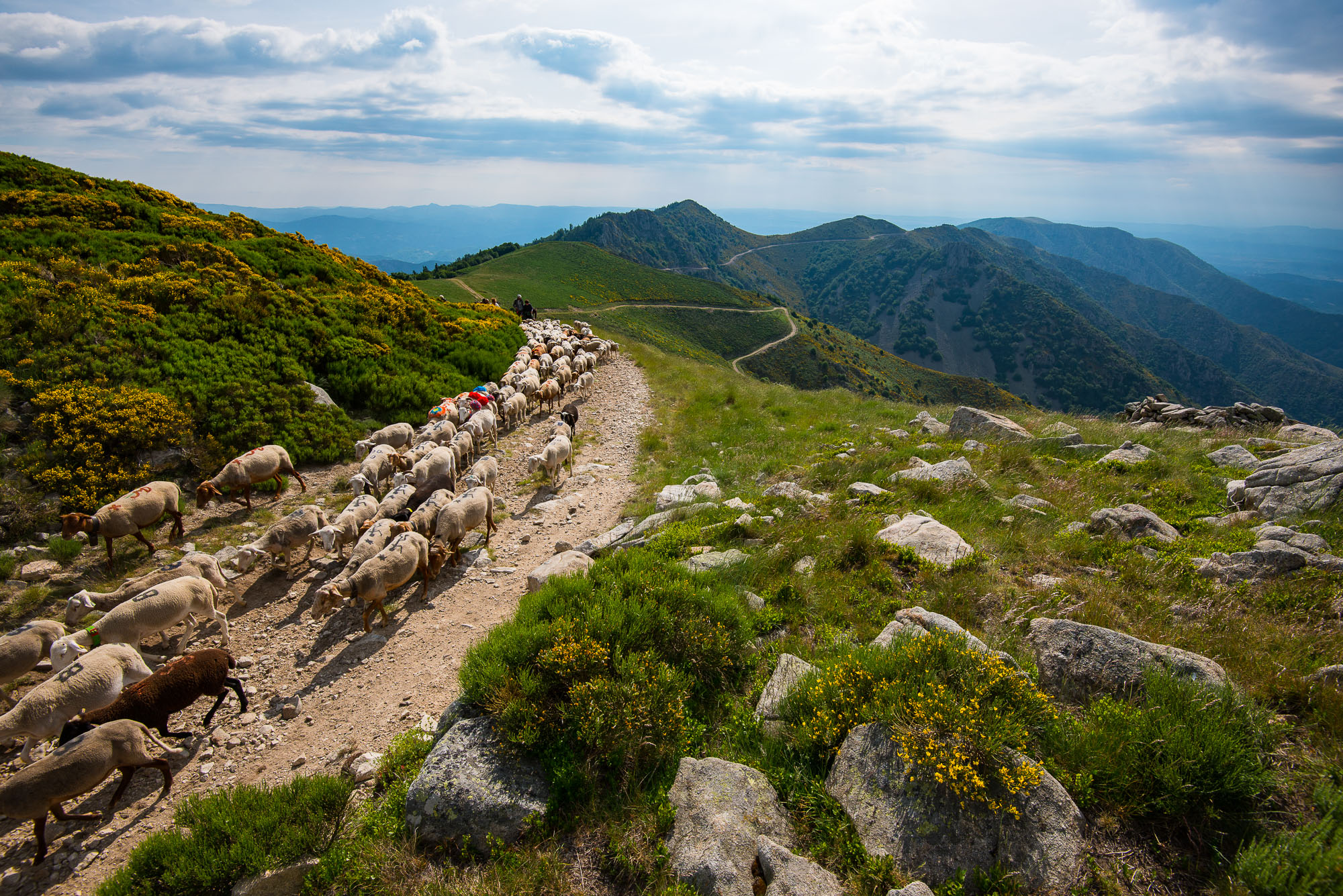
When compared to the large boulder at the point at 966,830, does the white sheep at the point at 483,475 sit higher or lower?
lower

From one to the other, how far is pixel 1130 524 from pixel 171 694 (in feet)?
44.5

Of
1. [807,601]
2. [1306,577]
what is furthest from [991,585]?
[1306,577]

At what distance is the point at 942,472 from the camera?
10781 millimetres

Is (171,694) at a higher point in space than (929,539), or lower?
lower

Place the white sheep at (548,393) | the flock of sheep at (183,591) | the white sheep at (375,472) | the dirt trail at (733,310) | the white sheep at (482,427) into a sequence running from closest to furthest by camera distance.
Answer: the flock of sheep at (183,591) → the white sheep at (375,472) → the white sheep at (482,427) → the white sheep at (548,393) → the dirt trail at (733,310)

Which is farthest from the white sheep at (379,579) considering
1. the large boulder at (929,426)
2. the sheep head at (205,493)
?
the large boulder at (929,426)

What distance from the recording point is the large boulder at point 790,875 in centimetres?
388

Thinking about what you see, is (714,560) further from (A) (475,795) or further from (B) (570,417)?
(B) (570,417)

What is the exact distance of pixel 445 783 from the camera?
4836mm

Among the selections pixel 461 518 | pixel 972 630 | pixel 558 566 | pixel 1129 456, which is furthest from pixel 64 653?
pixel 1129 456

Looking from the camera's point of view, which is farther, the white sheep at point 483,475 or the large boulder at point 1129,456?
the white sheep at point 483,475

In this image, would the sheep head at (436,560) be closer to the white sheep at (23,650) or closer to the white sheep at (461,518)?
the white sheep at (461,518)

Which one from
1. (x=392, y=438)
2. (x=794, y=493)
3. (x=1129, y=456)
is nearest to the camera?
(x=794, y=493)

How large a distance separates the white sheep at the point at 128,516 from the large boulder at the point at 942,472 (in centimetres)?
1441
